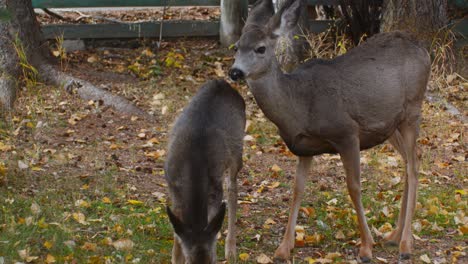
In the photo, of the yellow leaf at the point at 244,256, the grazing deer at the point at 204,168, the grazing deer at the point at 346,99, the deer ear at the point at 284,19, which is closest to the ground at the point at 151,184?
the yellow leaf at the point at 244,256

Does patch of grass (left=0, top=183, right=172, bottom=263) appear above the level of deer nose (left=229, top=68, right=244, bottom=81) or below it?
below

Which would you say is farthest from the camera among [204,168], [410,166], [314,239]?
[410,166]

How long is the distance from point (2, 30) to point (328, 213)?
5299 millimetres

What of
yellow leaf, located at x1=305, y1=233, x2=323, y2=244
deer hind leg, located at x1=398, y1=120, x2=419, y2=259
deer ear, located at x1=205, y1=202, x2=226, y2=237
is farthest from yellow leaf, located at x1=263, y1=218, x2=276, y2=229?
deer ear, located at x1=205, y1=202, x2=226, y2=237

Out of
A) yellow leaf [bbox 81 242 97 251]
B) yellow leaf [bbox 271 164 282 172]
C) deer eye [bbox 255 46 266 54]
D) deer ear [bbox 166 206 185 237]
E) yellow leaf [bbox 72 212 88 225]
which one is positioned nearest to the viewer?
deer ear [bbox 166 206 185 237]

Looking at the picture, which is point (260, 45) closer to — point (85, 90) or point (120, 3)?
point (85, 90)

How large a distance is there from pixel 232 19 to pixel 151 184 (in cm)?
575

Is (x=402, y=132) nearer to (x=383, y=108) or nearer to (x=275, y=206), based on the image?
(x=383, y=108)

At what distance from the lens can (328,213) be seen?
863 centimetres

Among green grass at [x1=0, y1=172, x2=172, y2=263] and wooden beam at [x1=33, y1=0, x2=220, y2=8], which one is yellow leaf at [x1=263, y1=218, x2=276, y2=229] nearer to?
green grass at [x1=0, y1=172, x2=172, y2=263]

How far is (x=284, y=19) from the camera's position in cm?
772

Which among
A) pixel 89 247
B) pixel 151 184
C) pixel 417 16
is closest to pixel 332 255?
pixel 89 247

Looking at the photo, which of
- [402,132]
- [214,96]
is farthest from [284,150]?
[214,96]

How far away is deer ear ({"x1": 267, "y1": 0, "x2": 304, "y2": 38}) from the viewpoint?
7648 mm
